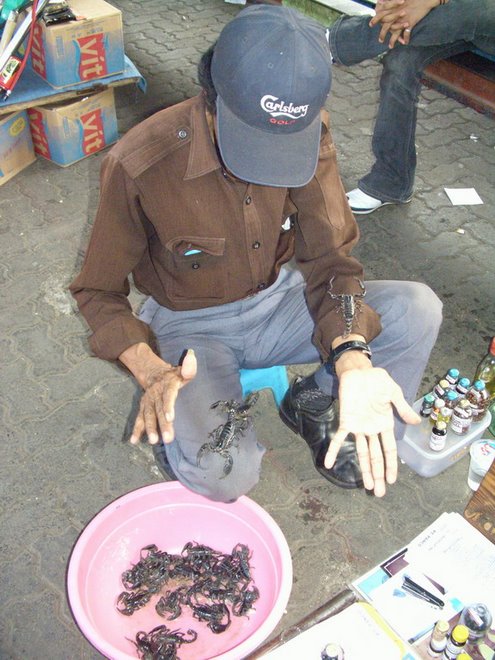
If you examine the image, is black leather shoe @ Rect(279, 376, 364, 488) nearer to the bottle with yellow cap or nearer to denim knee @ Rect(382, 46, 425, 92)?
the bottle with yellow cap

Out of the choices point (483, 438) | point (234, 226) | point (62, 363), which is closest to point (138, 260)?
point (234, 226)

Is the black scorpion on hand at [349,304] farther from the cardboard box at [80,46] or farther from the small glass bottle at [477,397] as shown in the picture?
the cardboard box at [80,46]

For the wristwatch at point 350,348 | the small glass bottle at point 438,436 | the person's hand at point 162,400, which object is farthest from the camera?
the small glass bottle at point 438,436

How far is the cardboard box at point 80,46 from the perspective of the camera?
409 cm

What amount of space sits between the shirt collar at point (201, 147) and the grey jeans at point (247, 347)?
22.0 inches

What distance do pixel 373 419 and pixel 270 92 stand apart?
3.26 feet

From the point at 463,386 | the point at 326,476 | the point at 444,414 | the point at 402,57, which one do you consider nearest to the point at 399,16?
the point at 402,57

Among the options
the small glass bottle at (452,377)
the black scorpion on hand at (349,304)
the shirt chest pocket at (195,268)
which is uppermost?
the shirt chest pocket at (195,268)

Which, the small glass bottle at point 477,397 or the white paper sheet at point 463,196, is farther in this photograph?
the white paper sheet at point 463,196

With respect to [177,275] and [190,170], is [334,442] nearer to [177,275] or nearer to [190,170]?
[177,275]

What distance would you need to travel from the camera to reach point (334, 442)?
1964 mm

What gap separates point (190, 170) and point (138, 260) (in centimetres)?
36

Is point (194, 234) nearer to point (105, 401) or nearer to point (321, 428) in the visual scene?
point (321, 428)

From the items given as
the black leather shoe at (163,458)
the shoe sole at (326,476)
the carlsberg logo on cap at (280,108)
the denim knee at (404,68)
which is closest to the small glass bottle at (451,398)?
the shoe sole at (326,476)
